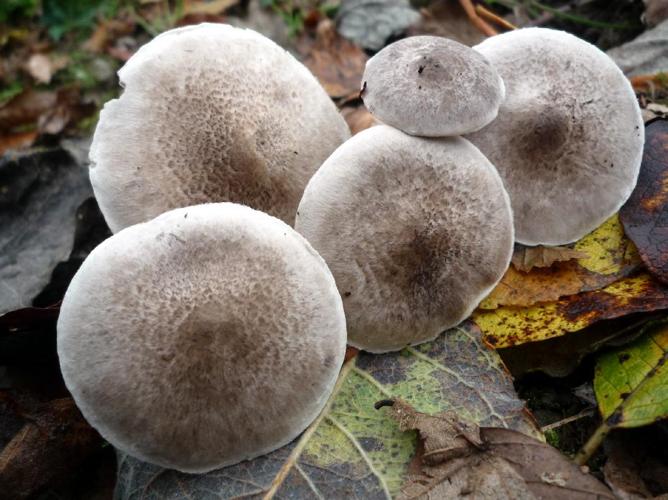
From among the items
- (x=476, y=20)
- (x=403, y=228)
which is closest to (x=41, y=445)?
(x=403, y=228)

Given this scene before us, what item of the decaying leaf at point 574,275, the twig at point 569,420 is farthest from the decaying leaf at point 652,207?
the twig at point 569,420

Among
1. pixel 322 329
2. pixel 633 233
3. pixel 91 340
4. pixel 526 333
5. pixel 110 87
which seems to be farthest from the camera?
pixel 110 87

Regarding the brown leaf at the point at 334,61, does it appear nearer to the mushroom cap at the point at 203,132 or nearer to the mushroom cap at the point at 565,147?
the mushroom cap at the point at 203,132

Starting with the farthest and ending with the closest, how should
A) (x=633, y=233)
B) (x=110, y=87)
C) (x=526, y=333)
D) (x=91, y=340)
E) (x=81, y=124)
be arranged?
(x=110, y=87) < (x=81, y=124) < (x=633, y=233) < (x=526, y=333) < (x=91, y=340)

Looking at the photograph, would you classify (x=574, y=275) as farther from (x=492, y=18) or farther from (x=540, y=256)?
(x=492, y=18)

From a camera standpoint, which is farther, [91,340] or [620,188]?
[620,188]

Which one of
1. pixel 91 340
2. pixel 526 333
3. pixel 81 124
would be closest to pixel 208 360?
pixel 91 340

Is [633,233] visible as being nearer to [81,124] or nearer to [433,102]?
[433,102]

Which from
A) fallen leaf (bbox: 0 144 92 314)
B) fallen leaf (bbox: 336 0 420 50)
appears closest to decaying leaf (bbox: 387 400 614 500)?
fallen leaf (bbox: 0 144 92 314)
